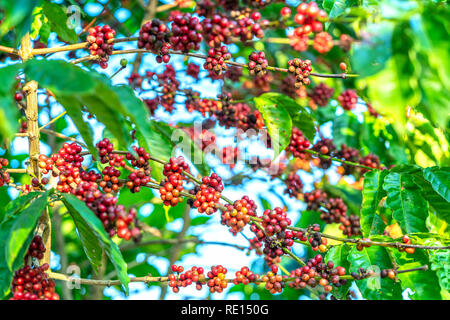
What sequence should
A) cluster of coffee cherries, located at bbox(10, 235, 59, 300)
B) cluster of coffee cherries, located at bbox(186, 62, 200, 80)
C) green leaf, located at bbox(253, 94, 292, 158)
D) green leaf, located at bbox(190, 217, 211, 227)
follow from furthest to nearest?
green leaf, located at bbox(190, 217, 211, 227) → cluster of coffee cherries, located at bbox(186, 62, 200, 80) → green leaf, located at bbox(253, 94, 292, 158) → cluster of coffee cherries, located at bbox(10, 235, 59, 300)

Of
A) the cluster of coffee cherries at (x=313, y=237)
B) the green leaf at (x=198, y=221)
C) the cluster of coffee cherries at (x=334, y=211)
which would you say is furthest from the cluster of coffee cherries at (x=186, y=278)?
the green leaf at (x=198, y=221)

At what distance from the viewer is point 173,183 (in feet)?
5.99

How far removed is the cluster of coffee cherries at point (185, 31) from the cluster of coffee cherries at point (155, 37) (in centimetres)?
3

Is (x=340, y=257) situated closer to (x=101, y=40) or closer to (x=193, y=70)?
(x=101, y=40)

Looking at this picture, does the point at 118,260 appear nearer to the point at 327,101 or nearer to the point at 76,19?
the point at 76,19

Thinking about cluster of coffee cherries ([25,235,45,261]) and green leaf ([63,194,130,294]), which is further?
cluster of coffee cherries ([25,235,45,261])

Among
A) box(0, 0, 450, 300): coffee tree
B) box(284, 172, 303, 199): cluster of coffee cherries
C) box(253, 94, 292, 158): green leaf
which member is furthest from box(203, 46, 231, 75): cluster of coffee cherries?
box(284, 172, 303, 199): cluster of coffee cherries

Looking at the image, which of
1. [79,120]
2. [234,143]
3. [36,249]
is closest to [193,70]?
[234,143]

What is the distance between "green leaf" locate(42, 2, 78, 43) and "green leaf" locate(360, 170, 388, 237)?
5.44 feet

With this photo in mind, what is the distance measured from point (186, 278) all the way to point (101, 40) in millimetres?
1000

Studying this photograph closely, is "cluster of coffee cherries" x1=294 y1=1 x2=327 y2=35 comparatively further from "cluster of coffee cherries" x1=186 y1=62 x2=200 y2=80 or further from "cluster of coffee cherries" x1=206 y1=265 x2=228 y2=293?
"cluster of coffee cherries" x1=186 y1=62 x2=200 y2=80

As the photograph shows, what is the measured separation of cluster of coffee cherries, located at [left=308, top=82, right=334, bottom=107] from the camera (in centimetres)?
329

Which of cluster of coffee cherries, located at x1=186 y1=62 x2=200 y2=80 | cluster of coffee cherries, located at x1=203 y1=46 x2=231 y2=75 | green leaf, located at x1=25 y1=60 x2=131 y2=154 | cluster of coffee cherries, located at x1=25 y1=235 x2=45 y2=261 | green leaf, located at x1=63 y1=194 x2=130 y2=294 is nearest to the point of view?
green leaf, located at x1=25 y1=60 x2=131 y2=154

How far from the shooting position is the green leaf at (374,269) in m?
1.84
